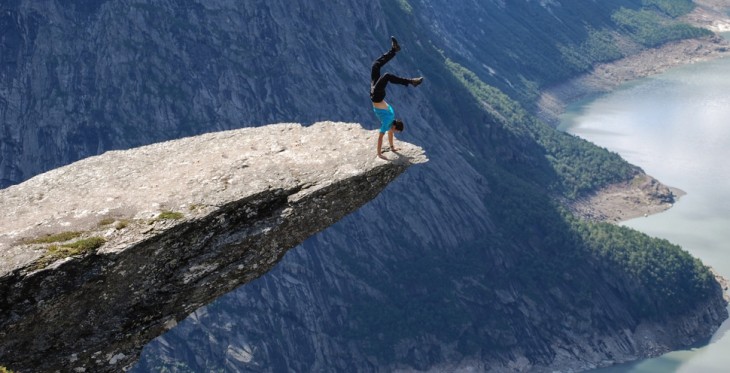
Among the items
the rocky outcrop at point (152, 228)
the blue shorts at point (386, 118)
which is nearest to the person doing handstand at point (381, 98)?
the blue shorts at point (386, 118)

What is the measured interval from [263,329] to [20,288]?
168165 mm

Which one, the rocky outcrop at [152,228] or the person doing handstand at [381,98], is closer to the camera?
the rocky outcrop at [152,228]

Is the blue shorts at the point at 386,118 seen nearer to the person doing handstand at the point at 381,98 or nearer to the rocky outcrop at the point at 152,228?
the person doing handstand at the point at 381,98

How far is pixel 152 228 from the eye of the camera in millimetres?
34250

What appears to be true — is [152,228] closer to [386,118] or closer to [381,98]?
[386,118]

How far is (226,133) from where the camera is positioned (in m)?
42.2

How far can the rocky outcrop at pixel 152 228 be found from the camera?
1307 inches

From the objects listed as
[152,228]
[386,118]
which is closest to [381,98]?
[386,118]

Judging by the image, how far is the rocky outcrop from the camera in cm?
3319

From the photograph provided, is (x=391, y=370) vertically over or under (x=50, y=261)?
under

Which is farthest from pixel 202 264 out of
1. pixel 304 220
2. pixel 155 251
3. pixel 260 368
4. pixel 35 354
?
pixel 260 368

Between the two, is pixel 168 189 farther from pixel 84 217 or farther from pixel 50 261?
pixel 50 261

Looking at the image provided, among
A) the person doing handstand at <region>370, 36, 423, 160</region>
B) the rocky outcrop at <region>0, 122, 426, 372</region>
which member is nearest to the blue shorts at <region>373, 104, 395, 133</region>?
the person doing handstand at <region>370, 36, 423, 160</region>

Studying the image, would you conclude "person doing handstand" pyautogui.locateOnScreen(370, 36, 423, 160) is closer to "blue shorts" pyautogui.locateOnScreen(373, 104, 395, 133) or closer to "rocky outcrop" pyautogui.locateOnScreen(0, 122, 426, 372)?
"blue shorts" pyautogui.locateOnScreen(373, 104, 395, 133)
